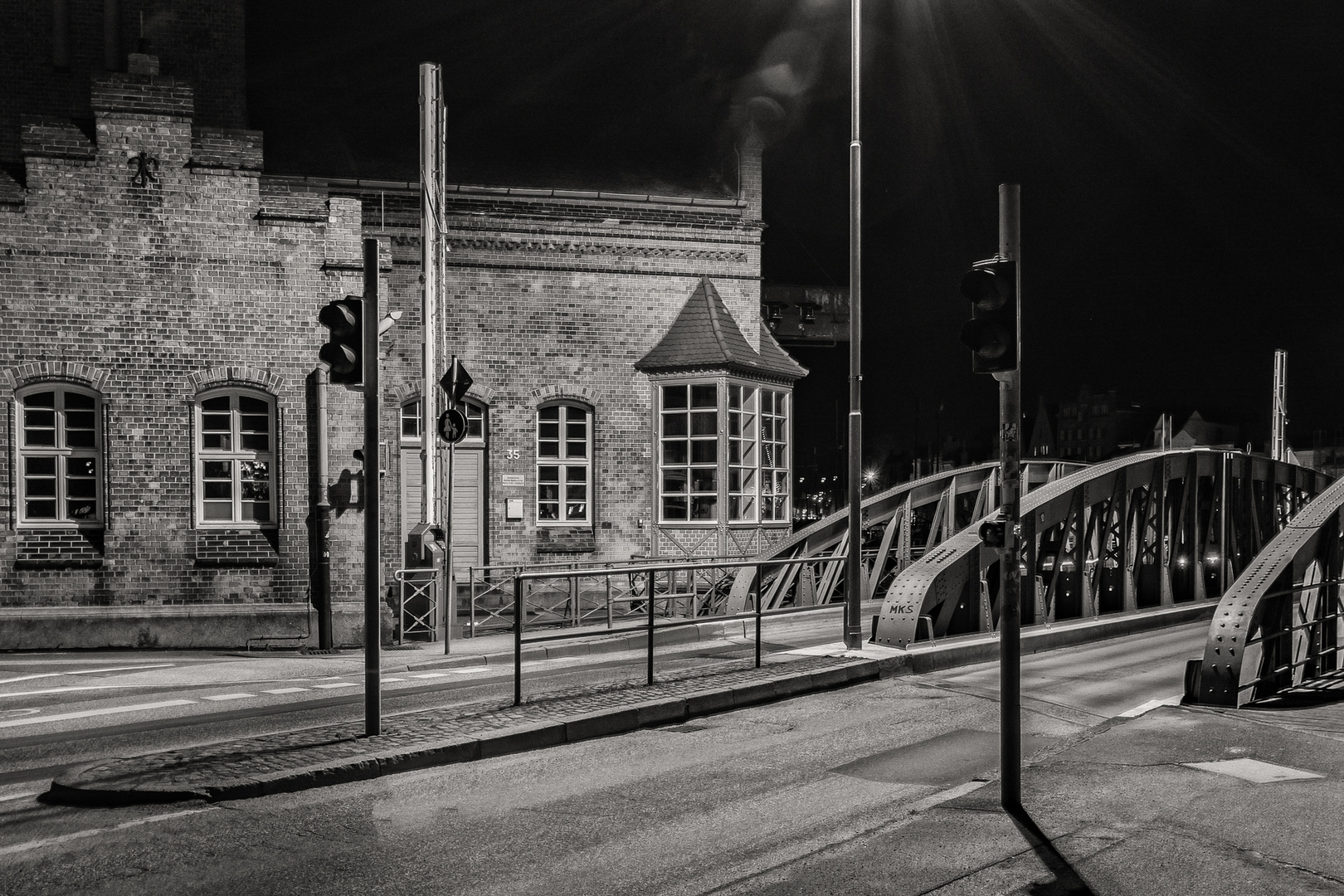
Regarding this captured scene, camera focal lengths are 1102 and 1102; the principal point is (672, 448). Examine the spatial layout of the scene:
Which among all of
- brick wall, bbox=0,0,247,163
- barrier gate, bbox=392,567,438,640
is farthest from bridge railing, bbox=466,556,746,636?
brick wall, bbox=0,0,247,163

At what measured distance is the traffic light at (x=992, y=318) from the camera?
6.65 meters

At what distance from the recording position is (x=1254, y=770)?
23.9 ft

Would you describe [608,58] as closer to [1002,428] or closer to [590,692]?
[590,692]

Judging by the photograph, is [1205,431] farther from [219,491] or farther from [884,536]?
[219,491]

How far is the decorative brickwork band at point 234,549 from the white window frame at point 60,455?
1478mm

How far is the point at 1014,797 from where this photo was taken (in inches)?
254

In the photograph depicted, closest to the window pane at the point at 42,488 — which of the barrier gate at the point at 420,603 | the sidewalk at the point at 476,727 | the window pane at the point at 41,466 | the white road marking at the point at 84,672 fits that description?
the window pane at the point at 41,466

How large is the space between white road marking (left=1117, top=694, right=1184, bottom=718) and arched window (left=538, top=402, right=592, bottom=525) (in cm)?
1238

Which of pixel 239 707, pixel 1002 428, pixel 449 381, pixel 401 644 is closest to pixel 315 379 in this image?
pixel 449 381

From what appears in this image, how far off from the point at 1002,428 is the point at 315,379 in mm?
12327

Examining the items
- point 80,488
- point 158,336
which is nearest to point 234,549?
point 80,488

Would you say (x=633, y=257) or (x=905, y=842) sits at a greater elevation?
(x=633, y=257)

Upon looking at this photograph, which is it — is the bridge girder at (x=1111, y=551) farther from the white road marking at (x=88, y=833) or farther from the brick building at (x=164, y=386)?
the brick building at (x=164, y=386)

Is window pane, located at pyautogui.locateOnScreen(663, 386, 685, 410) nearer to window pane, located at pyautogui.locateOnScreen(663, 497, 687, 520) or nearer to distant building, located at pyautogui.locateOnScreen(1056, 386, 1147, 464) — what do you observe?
window pane, located at pyautogui.locateOnScreen(663, 497, 687, 520)
